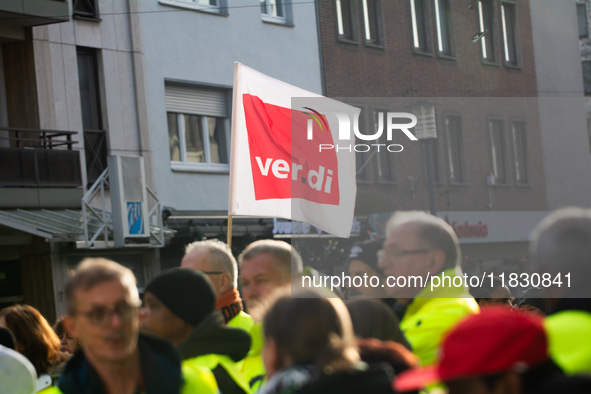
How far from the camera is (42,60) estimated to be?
13891mm

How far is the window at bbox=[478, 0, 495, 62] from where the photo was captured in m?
8.83

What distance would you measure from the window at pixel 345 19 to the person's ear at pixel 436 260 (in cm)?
1548

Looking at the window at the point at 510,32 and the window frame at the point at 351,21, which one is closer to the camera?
the window at the point at 510,32

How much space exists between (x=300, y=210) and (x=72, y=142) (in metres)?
7.37

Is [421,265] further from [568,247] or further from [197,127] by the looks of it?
[197,127]

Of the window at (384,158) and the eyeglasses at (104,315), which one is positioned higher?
the window at (384,158)

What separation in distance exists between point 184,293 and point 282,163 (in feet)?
12.5

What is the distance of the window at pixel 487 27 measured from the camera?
8.83m

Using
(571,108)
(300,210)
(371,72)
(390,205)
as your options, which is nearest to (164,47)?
(371,72)

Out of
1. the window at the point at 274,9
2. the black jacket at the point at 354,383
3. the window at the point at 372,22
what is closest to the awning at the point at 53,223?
the window at the point at 274,9

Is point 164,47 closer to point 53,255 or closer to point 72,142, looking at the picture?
point 72,142

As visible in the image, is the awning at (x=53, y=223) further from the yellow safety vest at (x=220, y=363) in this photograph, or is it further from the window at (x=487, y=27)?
the yellow safety vest at (x=220, y=363)

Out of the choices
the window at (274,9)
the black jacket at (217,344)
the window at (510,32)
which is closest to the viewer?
the black jacket at (217,344)

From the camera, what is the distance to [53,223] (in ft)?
42.0
